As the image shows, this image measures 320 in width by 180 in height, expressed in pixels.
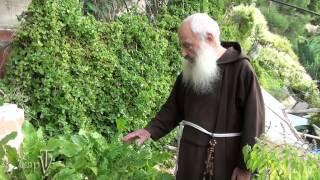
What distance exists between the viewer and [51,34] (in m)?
5.02

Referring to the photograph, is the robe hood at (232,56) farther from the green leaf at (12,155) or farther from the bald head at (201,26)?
the green leaf at (12,155)

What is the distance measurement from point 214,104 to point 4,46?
235cm

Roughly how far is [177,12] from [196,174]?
3498 mm

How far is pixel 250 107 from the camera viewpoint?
3.38 meters

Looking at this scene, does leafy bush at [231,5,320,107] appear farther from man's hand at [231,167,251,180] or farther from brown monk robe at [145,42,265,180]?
man's hand at [231,167,251,180]

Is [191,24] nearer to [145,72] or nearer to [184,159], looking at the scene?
[184,159]

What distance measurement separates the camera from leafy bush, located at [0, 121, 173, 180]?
350 cm

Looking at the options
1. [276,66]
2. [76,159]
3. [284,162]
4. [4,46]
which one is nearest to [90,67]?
[4,46]

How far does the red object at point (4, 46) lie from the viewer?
501cm

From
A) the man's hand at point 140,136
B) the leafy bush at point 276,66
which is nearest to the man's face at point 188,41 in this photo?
the man's hand at point 140,136

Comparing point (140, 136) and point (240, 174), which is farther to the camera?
point (140, 136)

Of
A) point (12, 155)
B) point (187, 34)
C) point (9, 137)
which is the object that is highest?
point (187, 34)

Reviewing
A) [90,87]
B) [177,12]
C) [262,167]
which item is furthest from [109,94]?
[262,167]

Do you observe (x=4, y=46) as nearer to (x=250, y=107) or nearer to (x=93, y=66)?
(x=93, y=66)
